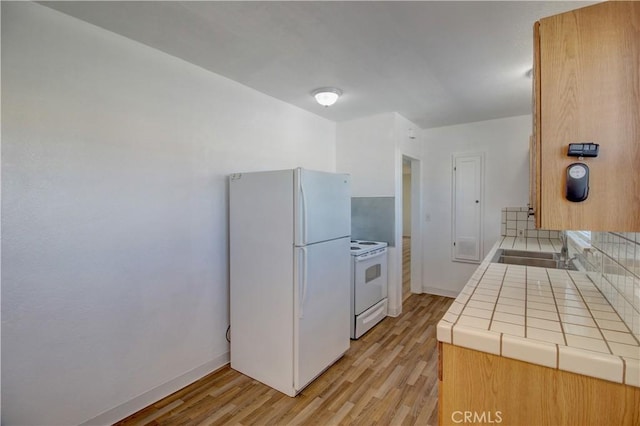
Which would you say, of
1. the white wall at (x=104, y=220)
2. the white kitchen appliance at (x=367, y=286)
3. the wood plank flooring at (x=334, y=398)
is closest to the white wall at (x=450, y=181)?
the white kitchen appliance at (x=367, y=286)

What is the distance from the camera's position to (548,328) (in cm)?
107

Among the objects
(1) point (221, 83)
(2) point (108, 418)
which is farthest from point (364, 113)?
(2) point (108, 418)

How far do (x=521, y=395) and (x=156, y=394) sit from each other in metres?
2.27

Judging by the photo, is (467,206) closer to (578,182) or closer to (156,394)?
Answer: (578,182)

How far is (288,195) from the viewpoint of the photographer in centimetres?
221

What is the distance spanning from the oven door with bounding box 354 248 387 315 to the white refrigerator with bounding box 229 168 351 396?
1.50 ft

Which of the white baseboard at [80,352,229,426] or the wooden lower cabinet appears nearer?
the wooden lower cabinet

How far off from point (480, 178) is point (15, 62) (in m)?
4.56

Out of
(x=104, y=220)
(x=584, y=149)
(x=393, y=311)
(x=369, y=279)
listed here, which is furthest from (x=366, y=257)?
(x=584, y=149)

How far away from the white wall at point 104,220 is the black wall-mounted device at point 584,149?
230 centimetres

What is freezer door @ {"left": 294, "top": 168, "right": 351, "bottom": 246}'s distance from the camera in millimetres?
2176

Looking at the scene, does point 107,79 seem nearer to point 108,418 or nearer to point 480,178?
point 108,418

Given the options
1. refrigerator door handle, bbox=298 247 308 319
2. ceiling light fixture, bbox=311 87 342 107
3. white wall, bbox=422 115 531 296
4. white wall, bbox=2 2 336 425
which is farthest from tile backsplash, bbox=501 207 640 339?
white wall, bbox=2 2 336 425

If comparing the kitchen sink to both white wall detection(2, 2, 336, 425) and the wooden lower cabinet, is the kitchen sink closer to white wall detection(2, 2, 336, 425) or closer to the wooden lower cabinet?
the wooden lower cabinet
